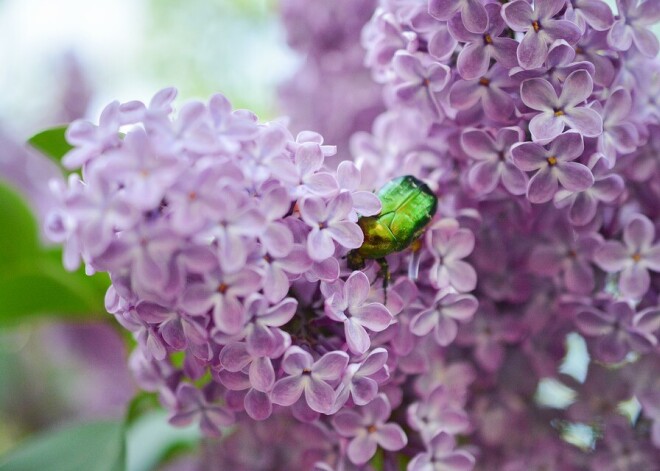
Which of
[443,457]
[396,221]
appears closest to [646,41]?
[396,221]

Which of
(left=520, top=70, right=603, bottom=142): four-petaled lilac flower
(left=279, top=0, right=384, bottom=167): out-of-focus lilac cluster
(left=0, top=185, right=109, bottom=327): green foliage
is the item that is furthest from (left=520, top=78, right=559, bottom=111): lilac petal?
(left=0, top=185, right=109, bottom=327): green foliage

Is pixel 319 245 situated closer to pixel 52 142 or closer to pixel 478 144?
pixel 478 144

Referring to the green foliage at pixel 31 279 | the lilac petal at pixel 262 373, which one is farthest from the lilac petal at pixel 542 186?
the green foliage at pixel 31 279

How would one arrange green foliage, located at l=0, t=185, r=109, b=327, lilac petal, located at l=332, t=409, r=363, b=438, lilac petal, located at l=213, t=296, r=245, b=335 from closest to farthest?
1. lilac petal, located at l=213, t=296, r=245, b=335
2. lilac petal, located at l=332, t=409, r=363, b=438
3. green foliage, located at l=0, t=185, r=109, b=327

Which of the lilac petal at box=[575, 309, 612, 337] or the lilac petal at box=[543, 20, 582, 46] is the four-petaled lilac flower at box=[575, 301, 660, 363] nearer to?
the lilac petal at box=[575, 309, 612, 337]

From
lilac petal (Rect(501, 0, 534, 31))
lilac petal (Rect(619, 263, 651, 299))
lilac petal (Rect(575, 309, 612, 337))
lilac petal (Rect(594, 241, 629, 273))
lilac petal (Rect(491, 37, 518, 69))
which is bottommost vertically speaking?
lilac petal (Rect(575, 309, 612, 337))

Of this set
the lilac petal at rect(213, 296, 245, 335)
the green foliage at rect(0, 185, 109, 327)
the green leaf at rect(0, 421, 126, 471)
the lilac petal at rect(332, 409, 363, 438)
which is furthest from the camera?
the green foliage at rect(0, 185, 109, 327)
